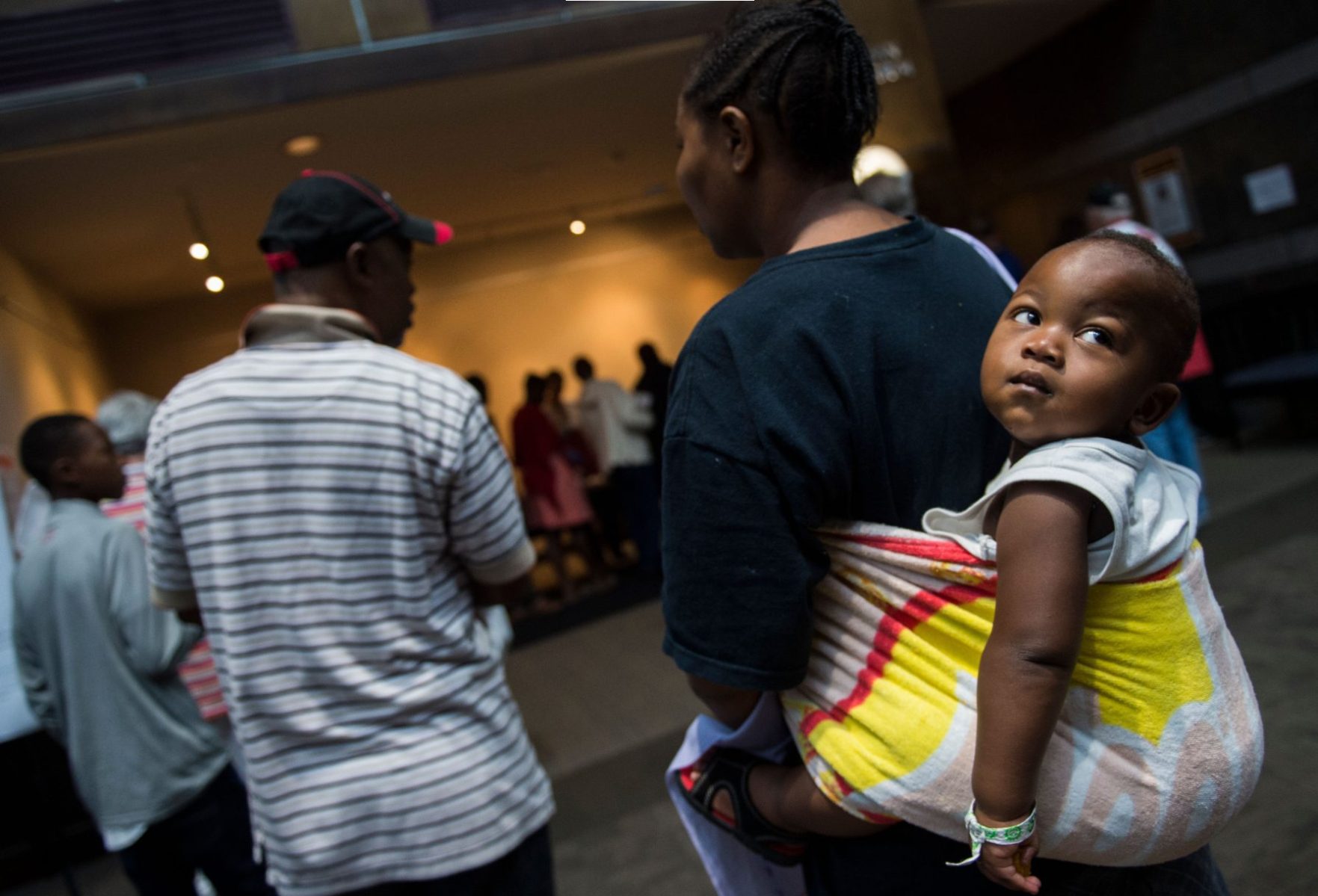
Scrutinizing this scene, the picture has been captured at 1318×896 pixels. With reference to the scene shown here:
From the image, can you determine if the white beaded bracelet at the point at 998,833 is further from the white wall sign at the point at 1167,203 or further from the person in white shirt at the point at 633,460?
the white wall sign at the point at 1167,203

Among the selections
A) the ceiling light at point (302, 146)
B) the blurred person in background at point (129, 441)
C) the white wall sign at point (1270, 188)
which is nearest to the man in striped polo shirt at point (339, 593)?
the blurred person in background at point (129, 441)

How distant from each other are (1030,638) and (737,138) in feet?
2.18

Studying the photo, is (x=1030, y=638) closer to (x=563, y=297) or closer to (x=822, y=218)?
(x=822, y=218)

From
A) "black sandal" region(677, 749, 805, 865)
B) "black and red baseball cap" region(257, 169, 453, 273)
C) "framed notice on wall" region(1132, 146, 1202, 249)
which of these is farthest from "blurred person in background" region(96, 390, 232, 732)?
"framed notice on wall" region(1132, 146, 1202, 249)

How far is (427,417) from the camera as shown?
1595mm

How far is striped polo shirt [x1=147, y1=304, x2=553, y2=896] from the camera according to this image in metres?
1.55

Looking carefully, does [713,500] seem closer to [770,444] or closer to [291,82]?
[770,444]

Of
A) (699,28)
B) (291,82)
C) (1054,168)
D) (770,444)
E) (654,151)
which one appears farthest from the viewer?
(1054,168)

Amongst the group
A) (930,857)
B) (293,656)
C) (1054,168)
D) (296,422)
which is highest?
(1054,168)

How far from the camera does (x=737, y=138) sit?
115 cm

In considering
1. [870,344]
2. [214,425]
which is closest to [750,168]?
[870,344]

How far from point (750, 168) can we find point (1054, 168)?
9.39 metres

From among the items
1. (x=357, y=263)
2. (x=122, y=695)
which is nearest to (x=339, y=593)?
(x=357, y=263)

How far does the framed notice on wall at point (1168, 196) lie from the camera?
8.12 meters
